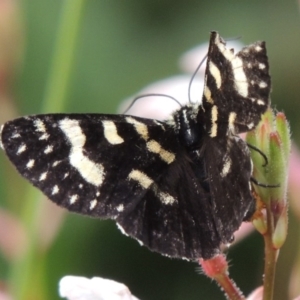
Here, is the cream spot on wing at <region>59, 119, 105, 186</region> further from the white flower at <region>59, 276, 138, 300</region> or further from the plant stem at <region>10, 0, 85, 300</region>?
the plant stem at <region>10, 0, 85, 300</region>

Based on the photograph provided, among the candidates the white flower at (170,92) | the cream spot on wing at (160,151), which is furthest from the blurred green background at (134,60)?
the cream spot on wing at (160,151)

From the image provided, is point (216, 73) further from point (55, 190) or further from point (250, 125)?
point (55, 190)

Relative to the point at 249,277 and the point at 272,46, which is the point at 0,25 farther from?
the point at 272,46

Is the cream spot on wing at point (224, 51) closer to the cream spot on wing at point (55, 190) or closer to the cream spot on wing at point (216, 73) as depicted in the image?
the cream spot on wing at point (216, 73)

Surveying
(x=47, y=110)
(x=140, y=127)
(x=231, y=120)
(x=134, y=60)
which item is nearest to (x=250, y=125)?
(x=231, y=120)

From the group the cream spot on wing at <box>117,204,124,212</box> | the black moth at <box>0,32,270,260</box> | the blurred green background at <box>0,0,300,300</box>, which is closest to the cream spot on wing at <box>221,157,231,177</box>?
the black moth at <box>0,32,270,260</box>

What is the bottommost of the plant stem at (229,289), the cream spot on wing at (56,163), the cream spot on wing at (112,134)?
the plant stem at (229,289)
